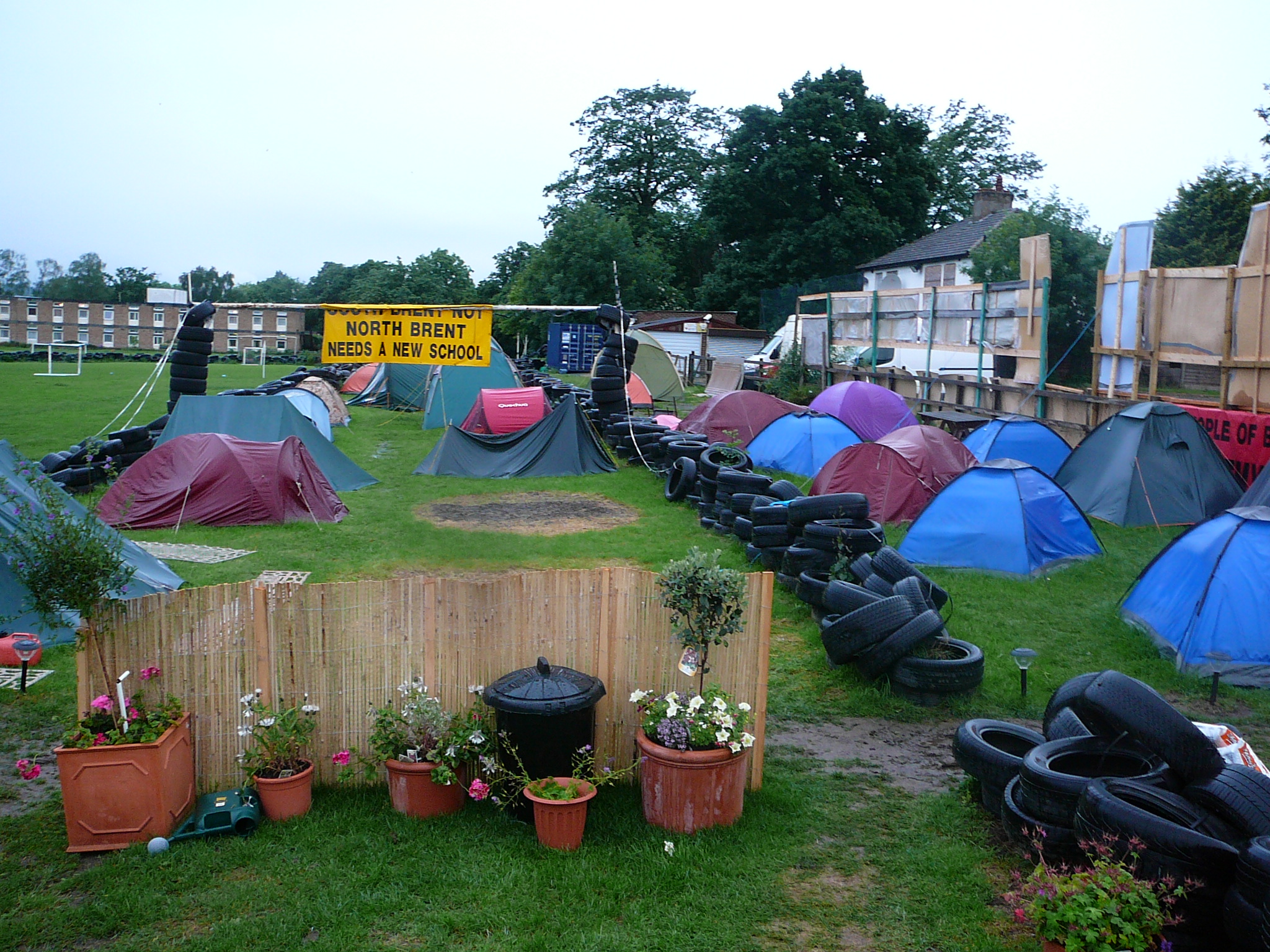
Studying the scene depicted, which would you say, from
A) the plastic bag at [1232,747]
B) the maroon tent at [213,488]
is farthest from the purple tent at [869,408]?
the plastic bag at [1232,747]

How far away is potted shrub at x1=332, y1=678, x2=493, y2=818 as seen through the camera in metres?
5.20

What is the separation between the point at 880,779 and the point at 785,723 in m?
1.06

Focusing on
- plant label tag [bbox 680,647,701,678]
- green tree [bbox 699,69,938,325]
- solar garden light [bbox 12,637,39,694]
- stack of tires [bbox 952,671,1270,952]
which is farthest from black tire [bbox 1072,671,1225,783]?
green tree [bbox 699,69,938,325]

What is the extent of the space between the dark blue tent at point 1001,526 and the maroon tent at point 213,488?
27.2ft

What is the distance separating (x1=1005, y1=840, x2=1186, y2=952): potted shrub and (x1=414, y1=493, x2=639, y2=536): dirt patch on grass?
10.1 m

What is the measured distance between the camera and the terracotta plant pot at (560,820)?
192 inches

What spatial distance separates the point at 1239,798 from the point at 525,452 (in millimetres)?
15168

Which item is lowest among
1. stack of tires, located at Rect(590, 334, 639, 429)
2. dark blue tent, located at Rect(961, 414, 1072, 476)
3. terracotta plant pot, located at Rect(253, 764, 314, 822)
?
terracotta plant pot, located at Rect(253, 764, 314, 822)

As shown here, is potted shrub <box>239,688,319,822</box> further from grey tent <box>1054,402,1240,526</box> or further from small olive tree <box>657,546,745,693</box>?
grey tent <box>1054,402,1240,526</box>

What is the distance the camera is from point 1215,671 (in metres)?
7.63

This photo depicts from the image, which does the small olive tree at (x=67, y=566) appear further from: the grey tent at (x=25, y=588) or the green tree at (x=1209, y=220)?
the green tree at (x=1209, y=220)

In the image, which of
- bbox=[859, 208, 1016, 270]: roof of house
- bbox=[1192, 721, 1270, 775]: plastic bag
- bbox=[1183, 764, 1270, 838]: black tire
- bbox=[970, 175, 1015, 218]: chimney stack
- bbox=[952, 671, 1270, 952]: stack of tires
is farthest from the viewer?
bbox=[970, 175, 1015, 218]: chimney stack

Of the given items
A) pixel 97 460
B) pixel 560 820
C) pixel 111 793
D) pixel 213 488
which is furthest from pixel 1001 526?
pixel 97 460

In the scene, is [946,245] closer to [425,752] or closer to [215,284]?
[425,752]
